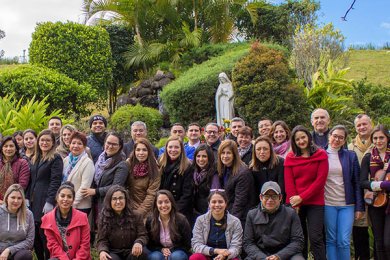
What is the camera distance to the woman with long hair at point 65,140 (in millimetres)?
6766

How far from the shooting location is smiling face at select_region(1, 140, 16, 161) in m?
6.43

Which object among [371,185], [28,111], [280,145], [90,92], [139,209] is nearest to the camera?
[371,185]

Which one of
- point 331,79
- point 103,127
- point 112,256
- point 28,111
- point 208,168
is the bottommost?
point 112,256

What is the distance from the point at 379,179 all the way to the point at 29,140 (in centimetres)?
443

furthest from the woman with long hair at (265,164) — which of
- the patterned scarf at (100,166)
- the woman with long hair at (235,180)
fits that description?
the patterned scarf at (100,166)

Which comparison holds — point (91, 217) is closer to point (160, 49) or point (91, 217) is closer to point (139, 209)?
point (139, 209)

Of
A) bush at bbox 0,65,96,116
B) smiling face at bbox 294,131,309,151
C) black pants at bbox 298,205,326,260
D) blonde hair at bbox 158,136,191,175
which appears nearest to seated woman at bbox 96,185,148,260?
blonde hair at bbox 158,136,191,175

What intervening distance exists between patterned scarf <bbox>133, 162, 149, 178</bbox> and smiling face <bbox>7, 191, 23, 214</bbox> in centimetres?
135

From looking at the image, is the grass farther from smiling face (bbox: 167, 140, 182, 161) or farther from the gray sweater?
the gray sweater

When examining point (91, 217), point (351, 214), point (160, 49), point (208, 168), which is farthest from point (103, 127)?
point (160, 49)

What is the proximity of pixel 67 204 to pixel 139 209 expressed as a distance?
34.1 inches

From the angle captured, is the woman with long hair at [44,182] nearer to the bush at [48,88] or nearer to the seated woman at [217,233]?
the seated woman at [217,233]

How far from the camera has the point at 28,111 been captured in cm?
1037

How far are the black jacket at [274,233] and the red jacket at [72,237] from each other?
71.8 inches
